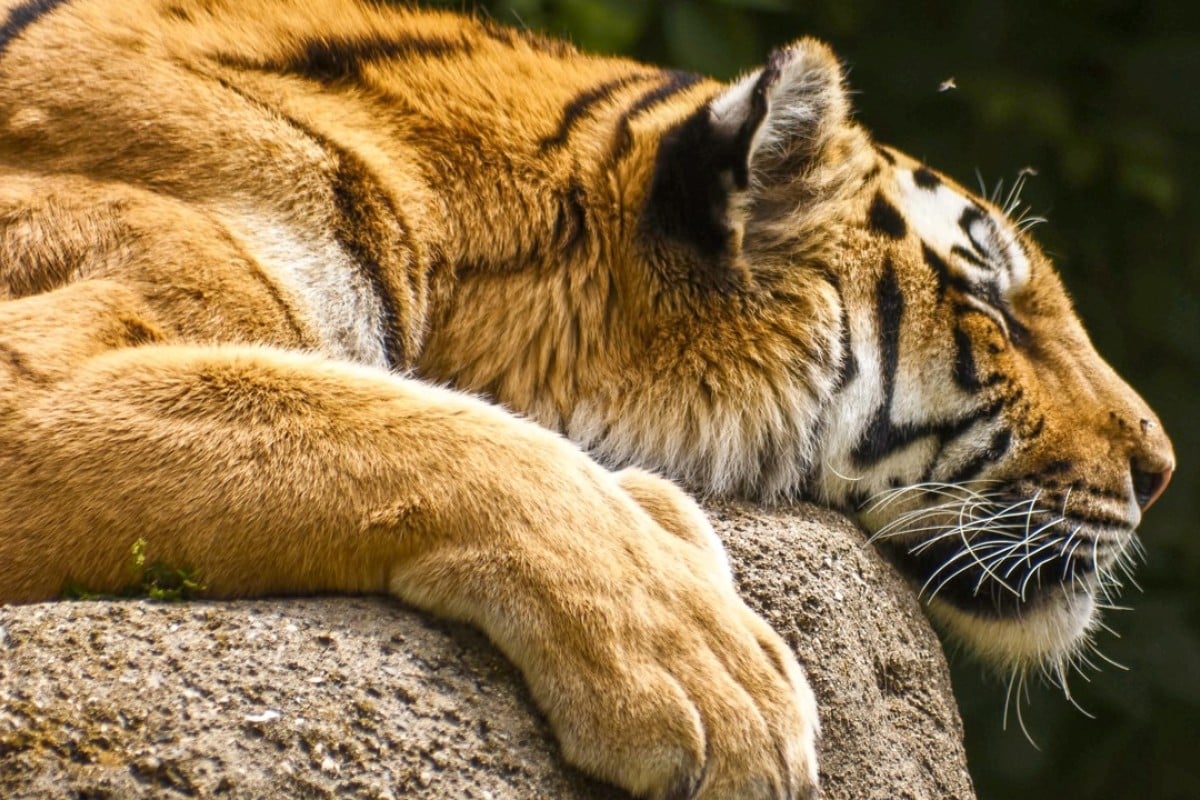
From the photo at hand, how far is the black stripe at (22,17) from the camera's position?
202cm

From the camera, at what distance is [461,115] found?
209 cm

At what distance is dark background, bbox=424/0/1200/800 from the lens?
3.61 m

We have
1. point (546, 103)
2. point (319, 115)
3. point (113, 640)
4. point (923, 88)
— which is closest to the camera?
point (113, 640)

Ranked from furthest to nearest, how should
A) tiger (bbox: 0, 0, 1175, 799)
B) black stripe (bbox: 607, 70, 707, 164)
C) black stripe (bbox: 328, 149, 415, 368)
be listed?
black stripe (bbox: 607, 70, 707, 164) < black stripe (bbox: 328, 149, 415, 368) < tiger (bbox: 0, 0, 1175, 799)

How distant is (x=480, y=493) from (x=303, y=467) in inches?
7.5

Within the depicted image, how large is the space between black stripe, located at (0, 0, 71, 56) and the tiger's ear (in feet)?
2.88

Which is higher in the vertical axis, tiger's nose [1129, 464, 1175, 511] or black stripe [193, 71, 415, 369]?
black stripe [193, 71, 415, 369]

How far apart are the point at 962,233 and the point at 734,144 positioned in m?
0.49

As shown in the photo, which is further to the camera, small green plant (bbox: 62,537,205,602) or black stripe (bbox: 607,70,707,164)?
black stripe (bbox: 607,70,707,164)

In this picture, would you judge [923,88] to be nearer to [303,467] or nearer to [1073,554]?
[1073,554]

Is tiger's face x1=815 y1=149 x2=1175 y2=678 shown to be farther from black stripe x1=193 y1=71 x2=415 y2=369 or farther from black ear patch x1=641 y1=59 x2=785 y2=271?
black stripe x1=193 y1=71 x2=415 y2=369

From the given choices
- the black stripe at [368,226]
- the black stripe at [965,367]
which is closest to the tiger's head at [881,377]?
the black stripe at [965,367]

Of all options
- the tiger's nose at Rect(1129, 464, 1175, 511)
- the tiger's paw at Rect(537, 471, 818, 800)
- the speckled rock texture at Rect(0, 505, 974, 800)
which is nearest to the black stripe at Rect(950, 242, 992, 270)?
the tiger's nose at Rect(1129, 464, 1175, 511)

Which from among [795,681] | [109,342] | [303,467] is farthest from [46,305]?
[795,681]
